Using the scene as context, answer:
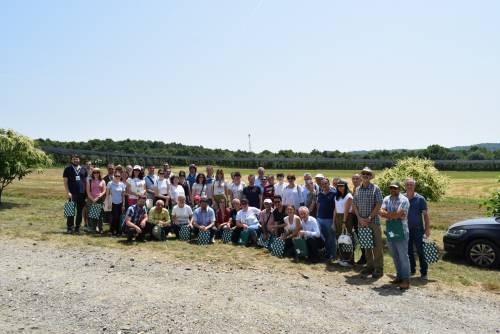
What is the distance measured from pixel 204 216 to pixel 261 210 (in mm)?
1405

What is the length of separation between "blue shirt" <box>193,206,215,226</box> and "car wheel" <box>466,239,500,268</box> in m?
5.69

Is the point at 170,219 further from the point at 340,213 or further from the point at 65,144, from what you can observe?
the point at 65,144

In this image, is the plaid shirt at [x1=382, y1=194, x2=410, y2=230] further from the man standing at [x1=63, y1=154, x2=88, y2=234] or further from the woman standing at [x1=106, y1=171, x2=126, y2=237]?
the man standing at [x1=63, y1=154, x2=88, y2=234]

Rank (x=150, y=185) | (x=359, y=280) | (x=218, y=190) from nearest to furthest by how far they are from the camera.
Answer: (x=359, y=280), (x=218, y=190), (x=150, y=185)

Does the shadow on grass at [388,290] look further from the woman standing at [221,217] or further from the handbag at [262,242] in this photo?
the woman standing at [221,217]

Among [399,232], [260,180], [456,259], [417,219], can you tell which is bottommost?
[456,259]

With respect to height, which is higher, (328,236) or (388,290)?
(328,236)

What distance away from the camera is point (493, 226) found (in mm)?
9398

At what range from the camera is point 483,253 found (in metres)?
9.38

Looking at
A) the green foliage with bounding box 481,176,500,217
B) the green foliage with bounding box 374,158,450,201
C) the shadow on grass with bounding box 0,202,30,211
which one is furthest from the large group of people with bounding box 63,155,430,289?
the shadow on grass with bounding box 0,202,30,211

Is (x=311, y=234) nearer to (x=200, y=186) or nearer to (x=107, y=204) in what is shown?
(x=200, y=186)

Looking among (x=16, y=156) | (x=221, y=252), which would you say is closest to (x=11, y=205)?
(x=16, y=156)

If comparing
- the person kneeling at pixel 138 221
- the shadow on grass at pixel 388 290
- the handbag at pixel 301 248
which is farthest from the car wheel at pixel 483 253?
the person kneeling at pixel 138 221

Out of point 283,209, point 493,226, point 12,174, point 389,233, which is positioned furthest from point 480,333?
point 12,174
